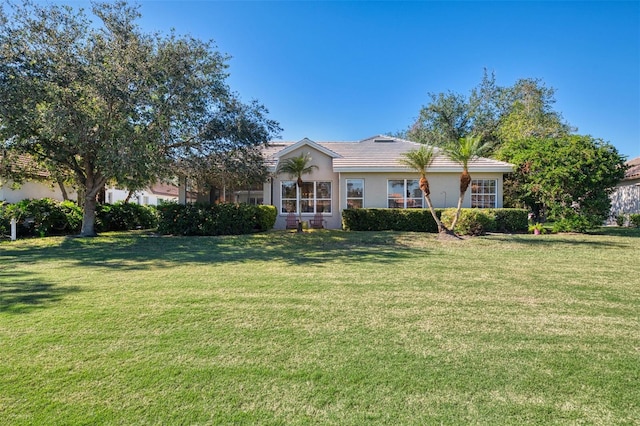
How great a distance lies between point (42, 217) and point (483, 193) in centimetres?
2164

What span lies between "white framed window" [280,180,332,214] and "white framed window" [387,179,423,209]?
10.9ft

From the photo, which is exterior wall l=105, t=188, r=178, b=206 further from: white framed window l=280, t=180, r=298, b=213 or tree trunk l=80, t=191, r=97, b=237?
white framed window l=280, t=180, r=298, b=213

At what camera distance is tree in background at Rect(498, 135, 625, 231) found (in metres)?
15.2

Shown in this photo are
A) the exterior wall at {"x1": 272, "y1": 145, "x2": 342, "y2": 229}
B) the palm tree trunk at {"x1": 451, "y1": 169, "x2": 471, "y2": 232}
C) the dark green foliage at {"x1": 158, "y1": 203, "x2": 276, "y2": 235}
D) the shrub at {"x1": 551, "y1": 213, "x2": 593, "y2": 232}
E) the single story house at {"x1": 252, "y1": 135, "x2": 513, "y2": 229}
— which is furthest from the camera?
the exterior wall at {"x1": 272, "y1": 145, "x2": 342, "y2": 229}

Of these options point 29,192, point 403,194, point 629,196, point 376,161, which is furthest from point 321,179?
point 629,196

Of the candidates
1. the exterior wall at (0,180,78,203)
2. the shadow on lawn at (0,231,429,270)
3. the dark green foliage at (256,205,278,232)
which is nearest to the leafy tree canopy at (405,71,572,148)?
the dark green foliage at (256,205,278,232)

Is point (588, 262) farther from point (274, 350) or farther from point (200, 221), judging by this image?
point (200, 221)

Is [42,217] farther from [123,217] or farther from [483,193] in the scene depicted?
[483,193]

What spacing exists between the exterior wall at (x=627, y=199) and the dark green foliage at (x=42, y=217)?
31531 millimetres

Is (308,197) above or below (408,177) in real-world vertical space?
below

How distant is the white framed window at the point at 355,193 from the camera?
17.9m

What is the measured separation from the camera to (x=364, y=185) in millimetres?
17828

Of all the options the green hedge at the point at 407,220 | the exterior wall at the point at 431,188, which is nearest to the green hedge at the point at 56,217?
the exterior wall at the point at 431,188

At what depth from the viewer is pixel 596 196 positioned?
15.5 metres
